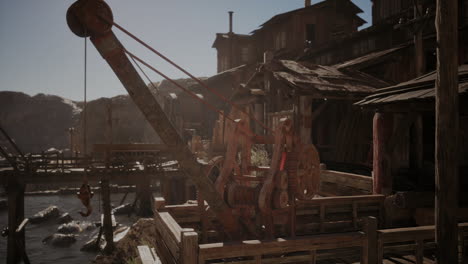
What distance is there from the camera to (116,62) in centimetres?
453

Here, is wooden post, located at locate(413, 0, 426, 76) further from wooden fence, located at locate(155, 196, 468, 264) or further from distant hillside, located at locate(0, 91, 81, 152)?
distant hillside, located at locate(0, 91, 81, 152)

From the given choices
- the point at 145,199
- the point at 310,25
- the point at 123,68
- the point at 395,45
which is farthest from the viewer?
the point at 310,25

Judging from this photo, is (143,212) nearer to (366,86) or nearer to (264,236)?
(366,86)

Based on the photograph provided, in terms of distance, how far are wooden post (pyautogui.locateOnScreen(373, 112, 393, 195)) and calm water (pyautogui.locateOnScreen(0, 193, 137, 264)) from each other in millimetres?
12776

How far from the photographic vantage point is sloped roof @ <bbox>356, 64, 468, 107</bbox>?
266 inches

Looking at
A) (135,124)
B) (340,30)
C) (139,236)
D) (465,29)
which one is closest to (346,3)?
(340,30)

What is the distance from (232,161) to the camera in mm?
5512

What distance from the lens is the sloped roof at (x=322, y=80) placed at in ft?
38.3

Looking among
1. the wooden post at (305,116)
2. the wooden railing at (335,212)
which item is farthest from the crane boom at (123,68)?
the wooden post at (305,116)

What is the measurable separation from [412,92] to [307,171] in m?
3.84

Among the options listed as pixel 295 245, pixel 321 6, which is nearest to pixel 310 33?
pixel 321 6

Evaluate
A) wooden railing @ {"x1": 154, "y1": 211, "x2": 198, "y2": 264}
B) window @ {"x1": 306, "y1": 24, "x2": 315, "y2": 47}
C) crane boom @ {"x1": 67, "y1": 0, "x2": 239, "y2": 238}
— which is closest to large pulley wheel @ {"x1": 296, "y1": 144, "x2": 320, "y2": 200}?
crane boom @ {"x1": 67, "y1": 0, "x2": 239, "y2": 238}

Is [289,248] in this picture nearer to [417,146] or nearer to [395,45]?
[417,146]

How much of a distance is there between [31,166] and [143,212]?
804 centimetres
